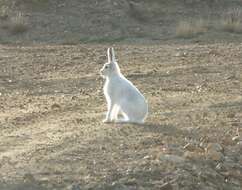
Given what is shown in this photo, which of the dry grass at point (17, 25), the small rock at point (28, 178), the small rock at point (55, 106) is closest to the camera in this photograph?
the small rock at point (28, 178)

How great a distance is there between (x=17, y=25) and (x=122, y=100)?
12.0 metres

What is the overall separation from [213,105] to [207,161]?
316 cm

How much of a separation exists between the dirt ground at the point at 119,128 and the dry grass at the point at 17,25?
4.16 m

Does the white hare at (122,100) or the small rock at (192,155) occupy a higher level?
the white hare at (122,100)

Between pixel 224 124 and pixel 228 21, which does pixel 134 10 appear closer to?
pixel 228 21

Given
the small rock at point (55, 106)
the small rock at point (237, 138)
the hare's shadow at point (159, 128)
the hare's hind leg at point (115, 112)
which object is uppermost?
the hare's hind leg at point (115, 112)

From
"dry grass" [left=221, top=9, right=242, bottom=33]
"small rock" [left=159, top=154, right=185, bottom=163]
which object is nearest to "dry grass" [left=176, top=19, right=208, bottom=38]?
"dry grass" [left=221, top=9, right=242, bottom=33]

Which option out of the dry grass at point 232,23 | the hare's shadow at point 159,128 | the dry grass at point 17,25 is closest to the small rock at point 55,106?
the hare's shadow at point 159,128

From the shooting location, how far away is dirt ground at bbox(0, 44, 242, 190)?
9.31 metres

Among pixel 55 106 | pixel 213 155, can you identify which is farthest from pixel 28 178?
pixel 55 106

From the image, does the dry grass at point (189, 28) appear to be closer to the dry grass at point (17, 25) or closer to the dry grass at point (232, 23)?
the dry grass at point (232, 23)

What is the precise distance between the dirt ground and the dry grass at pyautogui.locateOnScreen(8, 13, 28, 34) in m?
4.16

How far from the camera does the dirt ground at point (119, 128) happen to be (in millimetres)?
9312

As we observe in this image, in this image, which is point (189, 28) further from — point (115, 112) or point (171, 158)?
point (171, 158)
